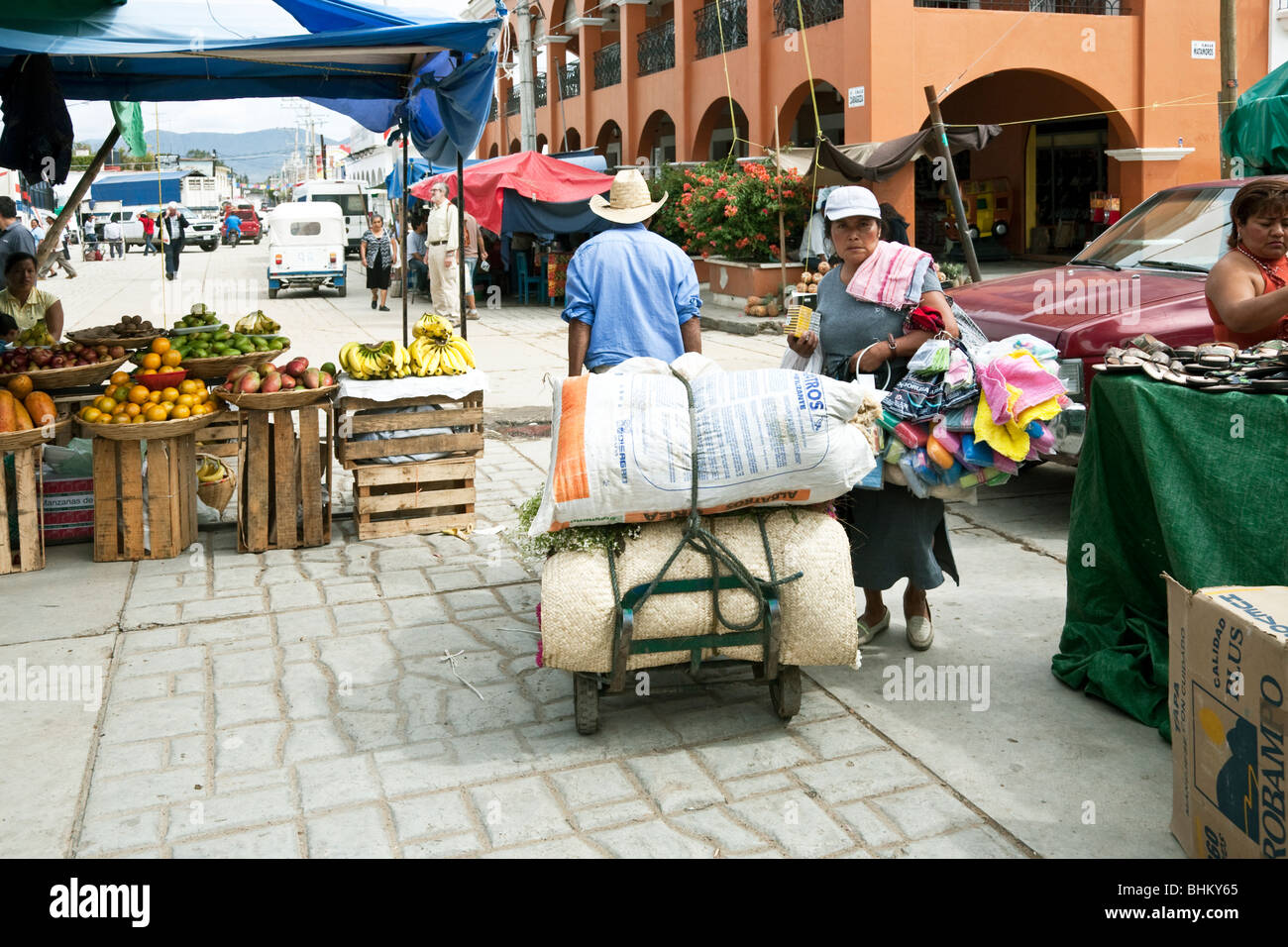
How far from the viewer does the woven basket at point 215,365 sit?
24.8 feet

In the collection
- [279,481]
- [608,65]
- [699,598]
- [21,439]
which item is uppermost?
[608,65]

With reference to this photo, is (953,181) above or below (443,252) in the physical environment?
above

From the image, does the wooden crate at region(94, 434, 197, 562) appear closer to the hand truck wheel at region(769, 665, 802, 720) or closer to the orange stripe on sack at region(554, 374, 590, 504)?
the orange stripe on sack at region(554, 374, 590, 504)

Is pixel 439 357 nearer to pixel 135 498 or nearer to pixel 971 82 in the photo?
pixel 135 498

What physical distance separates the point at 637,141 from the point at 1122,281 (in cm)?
2100

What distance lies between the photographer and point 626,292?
5.61 m

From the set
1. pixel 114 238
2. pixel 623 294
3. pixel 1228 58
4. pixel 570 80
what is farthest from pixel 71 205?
pixel 114 238

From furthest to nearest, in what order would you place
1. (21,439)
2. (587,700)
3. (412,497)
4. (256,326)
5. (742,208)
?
(742,208) < (256,326) < (412,497) < (21,439) < (587,700)

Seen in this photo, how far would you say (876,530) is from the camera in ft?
16.0

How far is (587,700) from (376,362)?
3.33 metres

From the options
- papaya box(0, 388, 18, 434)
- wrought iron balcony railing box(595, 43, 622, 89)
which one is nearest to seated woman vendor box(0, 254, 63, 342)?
papaya box(0, 388, 18, 434)

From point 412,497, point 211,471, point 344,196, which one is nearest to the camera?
point 412,497

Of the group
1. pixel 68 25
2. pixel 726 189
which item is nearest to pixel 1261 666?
pixel 68 25

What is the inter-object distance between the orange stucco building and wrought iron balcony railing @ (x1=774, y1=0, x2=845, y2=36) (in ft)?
0.11
